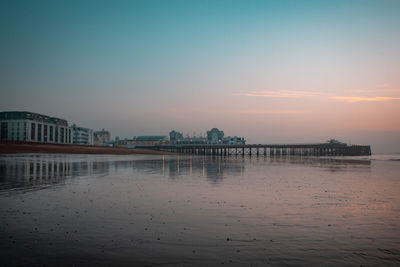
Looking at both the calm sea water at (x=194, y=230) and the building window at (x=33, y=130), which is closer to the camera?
the calm sea water at (x=194, y=230)

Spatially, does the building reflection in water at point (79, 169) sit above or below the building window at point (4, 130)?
below

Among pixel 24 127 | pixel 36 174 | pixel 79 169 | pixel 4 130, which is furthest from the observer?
pixel 4 130

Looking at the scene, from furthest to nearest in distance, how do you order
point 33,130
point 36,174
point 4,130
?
point 33,130 < point 4,130 < point 36,174

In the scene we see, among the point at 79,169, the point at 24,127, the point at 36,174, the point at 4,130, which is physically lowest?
the point at 79,169

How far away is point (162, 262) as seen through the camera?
18.2 feet

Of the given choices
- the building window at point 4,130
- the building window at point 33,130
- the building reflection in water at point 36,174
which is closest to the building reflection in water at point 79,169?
the building reflection in water at point 36,174

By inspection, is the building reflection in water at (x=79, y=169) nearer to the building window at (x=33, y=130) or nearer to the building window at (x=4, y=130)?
the building window at (x=33, y=130)

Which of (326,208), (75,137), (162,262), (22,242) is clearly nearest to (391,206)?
(326,208)

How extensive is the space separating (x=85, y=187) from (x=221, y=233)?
1018 cm

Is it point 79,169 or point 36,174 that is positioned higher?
point 36,174

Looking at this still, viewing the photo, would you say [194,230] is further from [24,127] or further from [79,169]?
[24,127]

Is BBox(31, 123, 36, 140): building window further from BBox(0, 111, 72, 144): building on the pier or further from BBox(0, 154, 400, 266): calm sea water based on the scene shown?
BBox(0, 154, 400, 266): calm sea water

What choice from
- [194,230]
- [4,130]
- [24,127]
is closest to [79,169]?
[194,230]

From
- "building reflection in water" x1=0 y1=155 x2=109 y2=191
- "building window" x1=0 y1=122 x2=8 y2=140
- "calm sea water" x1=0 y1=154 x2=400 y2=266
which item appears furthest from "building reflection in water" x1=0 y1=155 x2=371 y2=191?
"building window" x1=0 y1=122 x2=8 y2=140
